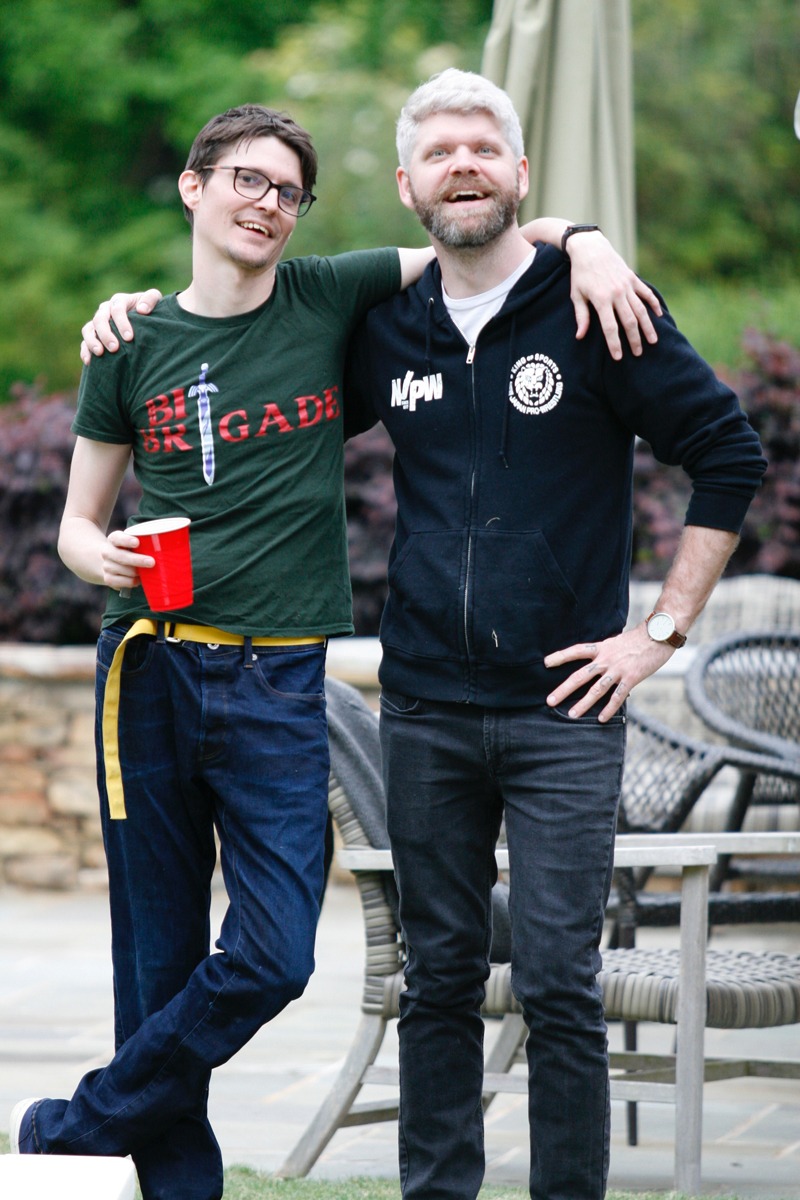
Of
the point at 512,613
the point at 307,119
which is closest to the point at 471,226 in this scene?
the point at 512,613

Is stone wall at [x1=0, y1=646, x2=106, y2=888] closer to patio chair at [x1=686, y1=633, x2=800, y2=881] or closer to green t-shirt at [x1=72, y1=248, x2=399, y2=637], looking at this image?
patio chair at [x1=686, y1=633, x2=800, y2=881]

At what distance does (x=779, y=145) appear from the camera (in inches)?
642

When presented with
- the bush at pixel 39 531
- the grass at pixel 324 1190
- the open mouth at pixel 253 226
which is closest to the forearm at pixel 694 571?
the open mouth at pixel 253 226

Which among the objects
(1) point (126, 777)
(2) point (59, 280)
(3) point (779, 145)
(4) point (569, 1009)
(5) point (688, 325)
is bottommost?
(4) point (569, 1009)

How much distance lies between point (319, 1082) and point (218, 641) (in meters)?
2.00

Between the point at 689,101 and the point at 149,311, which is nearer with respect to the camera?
the point at 149,311

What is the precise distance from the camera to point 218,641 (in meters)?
3.01

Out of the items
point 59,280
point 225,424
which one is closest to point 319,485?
point 225,424

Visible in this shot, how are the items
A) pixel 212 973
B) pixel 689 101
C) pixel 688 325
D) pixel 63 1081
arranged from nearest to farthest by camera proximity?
pixel 212 973
pixel 63 1081
pixel 688 325
pixel 689 101

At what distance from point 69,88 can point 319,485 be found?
Result: 14.5 meters

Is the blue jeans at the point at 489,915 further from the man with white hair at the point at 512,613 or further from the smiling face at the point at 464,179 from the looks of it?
the smiling face at the point at 464,179

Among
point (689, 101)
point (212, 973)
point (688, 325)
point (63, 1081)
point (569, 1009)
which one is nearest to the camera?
point (569, 1009)

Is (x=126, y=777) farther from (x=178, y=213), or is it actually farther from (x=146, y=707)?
(x=178, y=213)

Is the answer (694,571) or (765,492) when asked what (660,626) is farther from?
(765,492)
